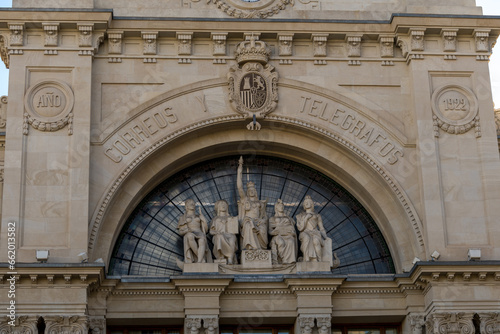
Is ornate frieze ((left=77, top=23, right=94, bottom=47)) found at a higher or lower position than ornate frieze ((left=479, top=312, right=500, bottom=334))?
higher

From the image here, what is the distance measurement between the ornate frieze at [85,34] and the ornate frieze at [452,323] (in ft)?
36.1

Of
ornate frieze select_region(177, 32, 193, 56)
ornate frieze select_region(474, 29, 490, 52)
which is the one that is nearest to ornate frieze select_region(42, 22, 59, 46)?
ornate frieze select_region(177, 32, 193, 56)

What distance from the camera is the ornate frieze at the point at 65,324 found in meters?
24.0

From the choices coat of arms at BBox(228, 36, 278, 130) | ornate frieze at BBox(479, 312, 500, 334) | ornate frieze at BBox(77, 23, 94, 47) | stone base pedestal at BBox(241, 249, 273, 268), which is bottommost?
ornate frieze at BBox(479, 312, 500, 334)

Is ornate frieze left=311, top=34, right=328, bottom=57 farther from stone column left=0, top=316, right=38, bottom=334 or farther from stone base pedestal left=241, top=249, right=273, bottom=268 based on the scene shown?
stone column left=0, top=316, right=38, bottom=334

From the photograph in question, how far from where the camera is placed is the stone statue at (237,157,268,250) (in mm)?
26359

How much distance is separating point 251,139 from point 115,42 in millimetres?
4359

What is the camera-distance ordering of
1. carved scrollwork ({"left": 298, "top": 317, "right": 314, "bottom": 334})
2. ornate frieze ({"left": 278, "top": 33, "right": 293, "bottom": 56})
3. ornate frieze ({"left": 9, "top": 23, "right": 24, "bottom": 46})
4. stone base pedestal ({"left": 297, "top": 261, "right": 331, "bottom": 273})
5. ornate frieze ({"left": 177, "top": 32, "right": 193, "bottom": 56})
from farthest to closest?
ornate frieze ({"left": 278, "top": 33, "right": 293, "bottom": 56}) < ornate frieze ({"left": 177, "top": 32, "right": 193, "bottom": 56}) < ornate frieze ({"left": 9, "top": 23, "right": 24, "bottom": 46}) < stone base pedestal ({"left": 297, "top": 261, "right": 331, "bottom": 273}) < carved scrollwork ({"left": 298, "top": 317, "right": 314, "bottom": 334})

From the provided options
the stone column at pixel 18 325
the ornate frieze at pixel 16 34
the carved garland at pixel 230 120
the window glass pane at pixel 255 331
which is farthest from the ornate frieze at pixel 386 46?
the stone column at pixel 18 325

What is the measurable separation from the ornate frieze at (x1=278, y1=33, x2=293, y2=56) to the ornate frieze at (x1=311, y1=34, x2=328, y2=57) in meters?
0.61

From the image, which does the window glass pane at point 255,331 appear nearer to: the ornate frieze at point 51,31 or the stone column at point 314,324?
the stone column at point 314,324

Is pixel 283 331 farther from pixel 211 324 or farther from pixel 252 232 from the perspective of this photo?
pixel 252 232

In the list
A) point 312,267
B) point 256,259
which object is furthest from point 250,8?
point 312,267

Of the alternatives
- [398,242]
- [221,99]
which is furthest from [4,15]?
[398,242]
